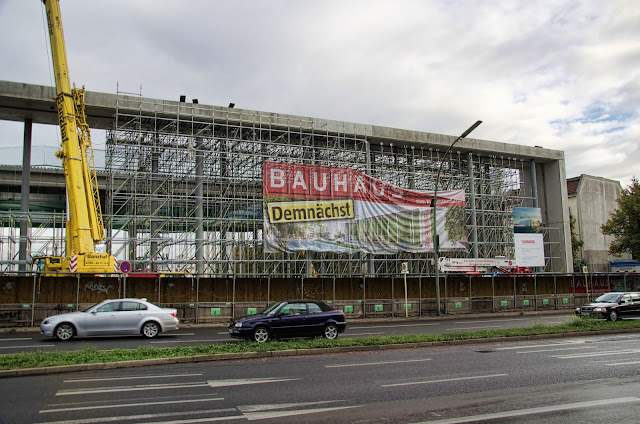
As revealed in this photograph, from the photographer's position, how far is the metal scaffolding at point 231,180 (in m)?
34.1

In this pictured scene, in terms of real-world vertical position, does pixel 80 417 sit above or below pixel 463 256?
below

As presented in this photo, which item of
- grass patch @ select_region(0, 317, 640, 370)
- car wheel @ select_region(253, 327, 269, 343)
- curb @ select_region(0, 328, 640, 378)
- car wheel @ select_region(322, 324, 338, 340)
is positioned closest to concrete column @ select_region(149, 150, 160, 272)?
car wheel @ select_region(253, 327, 269, 343)

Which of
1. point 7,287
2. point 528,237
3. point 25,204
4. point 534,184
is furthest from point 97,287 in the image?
point 534,184

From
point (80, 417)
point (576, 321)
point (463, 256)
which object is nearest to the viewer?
point (80, 417)

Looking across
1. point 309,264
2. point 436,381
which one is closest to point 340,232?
point 309,264

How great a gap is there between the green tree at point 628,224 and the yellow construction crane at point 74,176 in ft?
148

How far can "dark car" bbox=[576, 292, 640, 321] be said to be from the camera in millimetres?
22219

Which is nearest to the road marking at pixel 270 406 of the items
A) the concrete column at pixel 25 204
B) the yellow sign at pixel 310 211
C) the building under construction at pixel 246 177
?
the building under construction at pixel 246 177

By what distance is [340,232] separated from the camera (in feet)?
121

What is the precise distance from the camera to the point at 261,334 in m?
16.1

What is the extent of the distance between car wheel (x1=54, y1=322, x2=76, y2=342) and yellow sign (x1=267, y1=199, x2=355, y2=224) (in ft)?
60.8

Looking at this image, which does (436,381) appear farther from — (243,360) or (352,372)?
(243,360)

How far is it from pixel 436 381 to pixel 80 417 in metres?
6.16

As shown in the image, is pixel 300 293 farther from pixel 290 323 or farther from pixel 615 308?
pixel 615 308
